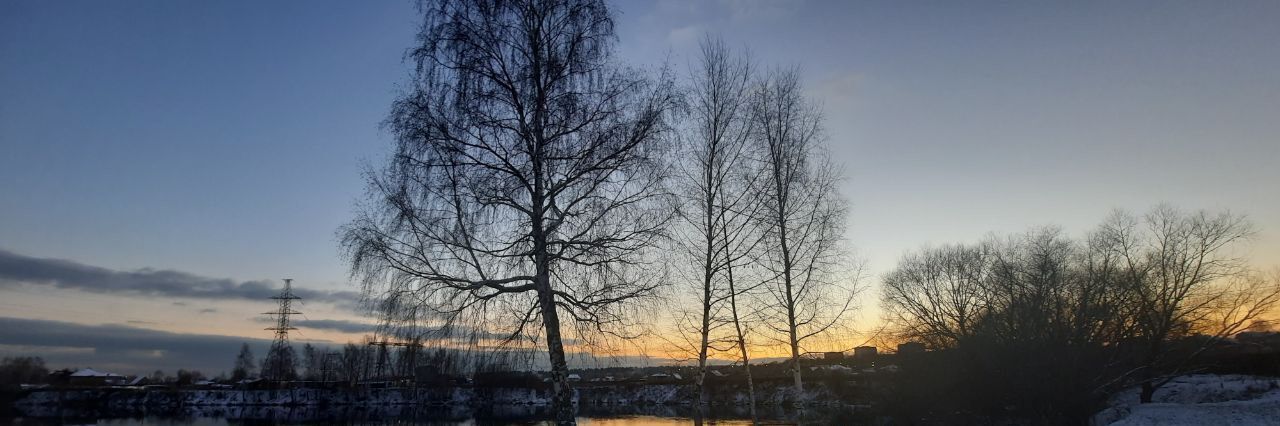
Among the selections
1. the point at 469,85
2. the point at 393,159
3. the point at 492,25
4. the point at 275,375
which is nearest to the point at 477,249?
the point at 393,159

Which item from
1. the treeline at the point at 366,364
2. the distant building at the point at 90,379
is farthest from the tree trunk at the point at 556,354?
the distant building at the point at 90,379

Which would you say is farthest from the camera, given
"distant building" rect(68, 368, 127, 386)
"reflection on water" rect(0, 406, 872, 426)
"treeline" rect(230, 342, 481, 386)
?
"distant building" rect(68, 368, 127, 386)

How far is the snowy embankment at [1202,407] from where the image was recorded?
63.1 ft

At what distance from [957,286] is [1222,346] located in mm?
24028

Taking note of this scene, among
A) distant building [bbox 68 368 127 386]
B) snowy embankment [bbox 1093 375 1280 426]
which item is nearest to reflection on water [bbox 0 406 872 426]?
snowy embankment [bbox 1093 375 1280 426]

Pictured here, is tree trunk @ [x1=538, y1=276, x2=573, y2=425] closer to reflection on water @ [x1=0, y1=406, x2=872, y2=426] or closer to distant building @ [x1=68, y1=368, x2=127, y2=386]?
reflection on water @ [x1=0, y1=406, x2=872, y2=426]

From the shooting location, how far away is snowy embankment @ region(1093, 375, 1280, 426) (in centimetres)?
1923

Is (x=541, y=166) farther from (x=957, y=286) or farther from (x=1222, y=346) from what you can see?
(x=957, y=286)

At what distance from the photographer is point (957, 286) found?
2156 inches

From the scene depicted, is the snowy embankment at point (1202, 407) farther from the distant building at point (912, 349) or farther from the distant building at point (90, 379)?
the distant building at point (90, 379)

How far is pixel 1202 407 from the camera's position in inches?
858

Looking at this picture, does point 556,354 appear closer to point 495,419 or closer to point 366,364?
point 495,419

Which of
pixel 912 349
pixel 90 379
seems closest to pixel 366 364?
pixel 90 379

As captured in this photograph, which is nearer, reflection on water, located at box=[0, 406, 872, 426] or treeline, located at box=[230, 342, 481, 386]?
treeline, located at box=[230, 342, 481, 386]
